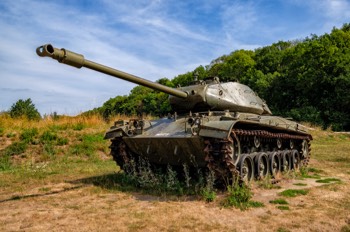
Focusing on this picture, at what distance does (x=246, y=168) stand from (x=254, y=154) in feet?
1.87

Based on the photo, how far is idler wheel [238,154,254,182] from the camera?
27.6 feet

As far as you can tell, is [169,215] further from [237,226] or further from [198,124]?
[198,124]

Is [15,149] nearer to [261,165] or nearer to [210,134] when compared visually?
[261,165]

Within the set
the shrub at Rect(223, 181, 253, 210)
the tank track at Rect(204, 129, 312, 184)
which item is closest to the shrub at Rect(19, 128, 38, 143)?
the tank track at Rect(204, 129, 312, 184)

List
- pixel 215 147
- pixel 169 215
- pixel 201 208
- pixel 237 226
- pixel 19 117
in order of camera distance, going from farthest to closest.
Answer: pixel 19 117
pixel 215 147
pixel 201 208
pixel 169 215
pixel 237 226

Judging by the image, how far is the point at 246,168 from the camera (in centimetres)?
895

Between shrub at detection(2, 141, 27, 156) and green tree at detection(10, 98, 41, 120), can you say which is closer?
shrub at detection(2, 141, 27, 156)

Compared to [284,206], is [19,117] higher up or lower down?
higher up

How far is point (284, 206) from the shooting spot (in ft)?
22.2

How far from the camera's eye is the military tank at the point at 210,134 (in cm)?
775

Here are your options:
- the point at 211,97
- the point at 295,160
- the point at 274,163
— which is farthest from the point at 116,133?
the point at 295,160

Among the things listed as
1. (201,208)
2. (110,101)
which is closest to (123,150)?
(201,208)

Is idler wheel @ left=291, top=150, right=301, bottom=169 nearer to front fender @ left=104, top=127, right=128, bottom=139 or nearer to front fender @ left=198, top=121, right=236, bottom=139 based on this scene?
front fender @ left=198, top=121, right=236, bottom=139

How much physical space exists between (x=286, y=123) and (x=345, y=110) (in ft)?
75.4
